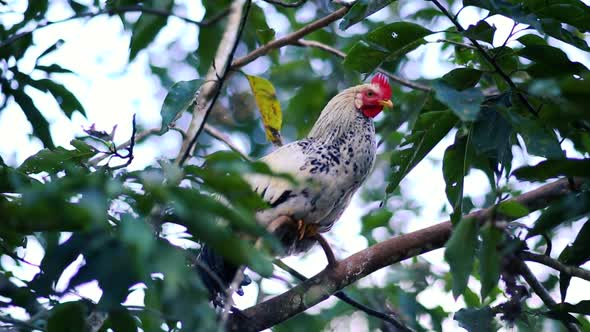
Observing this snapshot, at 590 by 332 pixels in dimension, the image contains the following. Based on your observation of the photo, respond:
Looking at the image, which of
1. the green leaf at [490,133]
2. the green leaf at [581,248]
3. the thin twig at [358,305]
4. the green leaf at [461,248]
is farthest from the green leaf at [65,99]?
the green leaf at [581,248]

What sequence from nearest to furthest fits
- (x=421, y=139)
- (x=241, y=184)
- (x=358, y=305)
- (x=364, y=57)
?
(x=241, y=184)
(x=421, y=139)
(x=364, y=57)
(x=358, y=305)

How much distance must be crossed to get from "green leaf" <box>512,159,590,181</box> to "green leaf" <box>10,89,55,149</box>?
1862 mm

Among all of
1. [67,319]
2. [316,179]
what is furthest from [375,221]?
[67,319]

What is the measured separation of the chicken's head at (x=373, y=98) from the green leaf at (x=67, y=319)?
7.46ft

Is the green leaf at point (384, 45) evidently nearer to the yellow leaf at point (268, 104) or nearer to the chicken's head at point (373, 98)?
the yellow leaf at point (268, 104)

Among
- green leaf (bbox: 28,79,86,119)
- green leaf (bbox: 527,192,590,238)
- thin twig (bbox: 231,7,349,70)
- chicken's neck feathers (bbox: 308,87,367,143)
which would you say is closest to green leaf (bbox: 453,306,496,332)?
green leaf (bbox: 527,192,590,238)

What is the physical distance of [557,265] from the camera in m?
2.87

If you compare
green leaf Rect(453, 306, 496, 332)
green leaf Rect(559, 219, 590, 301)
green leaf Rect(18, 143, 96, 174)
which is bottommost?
green leaf Rect(18, 143, 96, 174)

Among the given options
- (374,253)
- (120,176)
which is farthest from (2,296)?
(374,253)

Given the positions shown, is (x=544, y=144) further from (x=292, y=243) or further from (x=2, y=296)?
(x=2, y=296)

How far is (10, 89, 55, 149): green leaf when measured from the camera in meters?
3.28

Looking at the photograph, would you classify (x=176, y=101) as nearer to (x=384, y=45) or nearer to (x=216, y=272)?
(x=384, y=45)

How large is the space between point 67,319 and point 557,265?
1.64m

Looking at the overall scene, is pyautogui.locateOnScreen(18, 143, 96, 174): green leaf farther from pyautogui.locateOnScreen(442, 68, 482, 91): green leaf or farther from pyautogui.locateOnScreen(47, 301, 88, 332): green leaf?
pyautogui.locateOnScreen(442, 68, 482, 91): green leaf
